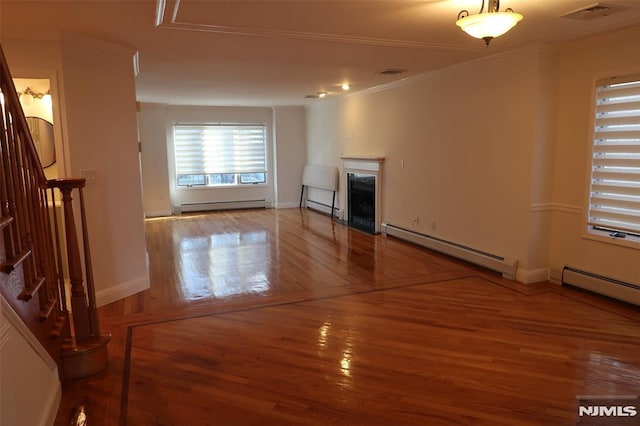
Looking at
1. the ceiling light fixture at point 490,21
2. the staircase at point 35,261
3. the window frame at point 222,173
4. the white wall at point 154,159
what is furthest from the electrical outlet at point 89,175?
the window frame at point 222,173

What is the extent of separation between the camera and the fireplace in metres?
7.00

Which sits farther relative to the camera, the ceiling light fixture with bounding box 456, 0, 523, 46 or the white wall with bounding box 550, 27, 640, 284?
the white wall with bounding box 550, 27, 640, 284

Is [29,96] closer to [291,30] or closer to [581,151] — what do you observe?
[291,30]

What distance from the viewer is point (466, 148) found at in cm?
512

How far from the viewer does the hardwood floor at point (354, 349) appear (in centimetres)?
237

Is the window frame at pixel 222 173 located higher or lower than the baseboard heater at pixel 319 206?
higher

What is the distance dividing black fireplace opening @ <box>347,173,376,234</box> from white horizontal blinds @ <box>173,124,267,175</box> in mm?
2932

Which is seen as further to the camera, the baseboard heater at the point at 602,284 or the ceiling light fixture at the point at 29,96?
the ceiling light fixture at the point at 29,96

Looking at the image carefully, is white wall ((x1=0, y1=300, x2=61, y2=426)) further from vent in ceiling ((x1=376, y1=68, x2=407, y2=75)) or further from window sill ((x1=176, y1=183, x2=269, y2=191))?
window sill ((x1=176, y1=183, x2=269, y2=191))

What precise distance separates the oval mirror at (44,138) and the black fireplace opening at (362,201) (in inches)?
174

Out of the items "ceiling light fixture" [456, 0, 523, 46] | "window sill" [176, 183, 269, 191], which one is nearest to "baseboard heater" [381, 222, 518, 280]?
"ceiling light fixture" [456, 0, 523, 46]

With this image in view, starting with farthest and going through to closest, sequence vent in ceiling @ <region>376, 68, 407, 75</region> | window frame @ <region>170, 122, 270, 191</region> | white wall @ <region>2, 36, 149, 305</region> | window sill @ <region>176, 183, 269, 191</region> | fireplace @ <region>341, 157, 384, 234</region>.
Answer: window sill @ <region>176, 183, 269, 191</region>, window frame @ <region>170, 122, 270, 191</region>, fireplace @ <region>341, 157, 384, 234</region>, vent in ceiling @ <region>376, 68, 407, 75</region>, white wall @ <region>2, 36, 149, 305</region>

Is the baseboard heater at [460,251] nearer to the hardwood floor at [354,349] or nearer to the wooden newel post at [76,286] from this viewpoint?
the hardwood floor at [354,349]

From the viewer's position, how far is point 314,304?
3904 mm
